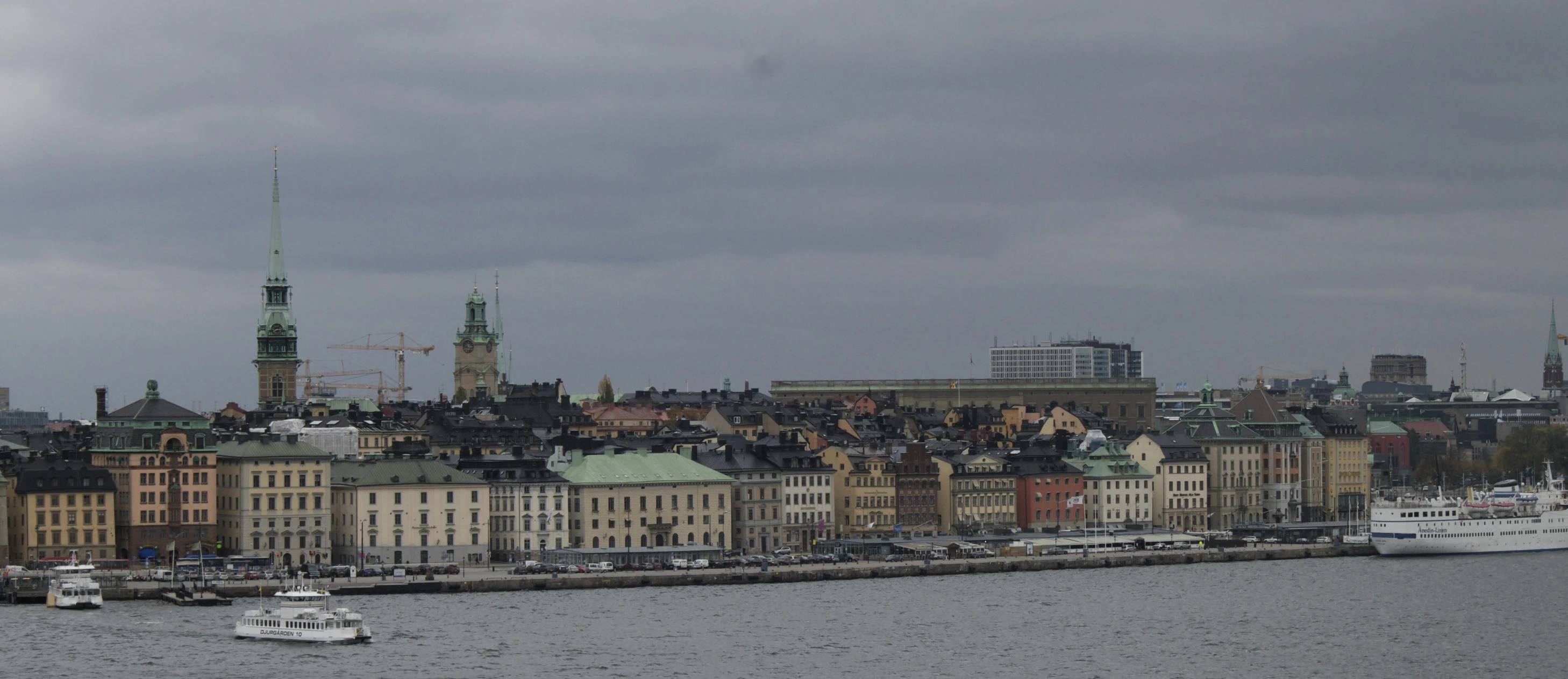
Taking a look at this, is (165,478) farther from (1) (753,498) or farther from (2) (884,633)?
(2) (884,633)

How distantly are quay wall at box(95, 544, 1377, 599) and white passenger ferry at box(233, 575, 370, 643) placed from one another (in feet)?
38.5

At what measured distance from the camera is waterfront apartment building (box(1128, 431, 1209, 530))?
14150 centimetres

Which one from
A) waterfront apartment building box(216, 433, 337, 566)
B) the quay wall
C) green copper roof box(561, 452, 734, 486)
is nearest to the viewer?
the quay wall

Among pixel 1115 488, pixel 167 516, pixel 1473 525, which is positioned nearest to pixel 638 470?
pixel 167 516

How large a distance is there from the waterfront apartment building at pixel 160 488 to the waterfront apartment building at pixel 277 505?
0.87 metres

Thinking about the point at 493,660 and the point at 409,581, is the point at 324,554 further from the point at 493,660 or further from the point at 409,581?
the point at 493,660

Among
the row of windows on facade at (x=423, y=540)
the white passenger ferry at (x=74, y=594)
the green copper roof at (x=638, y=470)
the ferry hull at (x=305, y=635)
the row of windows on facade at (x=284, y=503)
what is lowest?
the ferry hull at (x=305, y=635)

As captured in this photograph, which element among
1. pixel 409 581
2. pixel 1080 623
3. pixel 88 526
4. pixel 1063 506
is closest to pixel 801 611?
pixel 1080 623

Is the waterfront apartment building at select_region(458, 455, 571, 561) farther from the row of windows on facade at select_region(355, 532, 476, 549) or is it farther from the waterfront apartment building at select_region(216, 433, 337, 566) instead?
the waterfront apartment building at select_region(216, 433, 337, 566)

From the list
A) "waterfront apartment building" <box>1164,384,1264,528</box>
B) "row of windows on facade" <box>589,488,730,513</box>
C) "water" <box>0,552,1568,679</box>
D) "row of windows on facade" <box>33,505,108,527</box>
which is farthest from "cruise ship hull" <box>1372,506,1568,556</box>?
"row of windows on facade" <box>33,505,108,527</box>

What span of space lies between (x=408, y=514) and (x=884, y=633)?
2919 cm

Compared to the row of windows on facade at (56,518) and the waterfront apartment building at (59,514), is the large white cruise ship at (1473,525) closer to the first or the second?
the waterfront apartment building at (59,514)

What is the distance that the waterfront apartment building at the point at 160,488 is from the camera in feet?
354

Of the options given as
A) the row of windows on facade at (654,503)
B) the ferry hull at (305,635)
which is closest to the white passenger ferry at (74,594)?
the ferry hull at (305,635)
